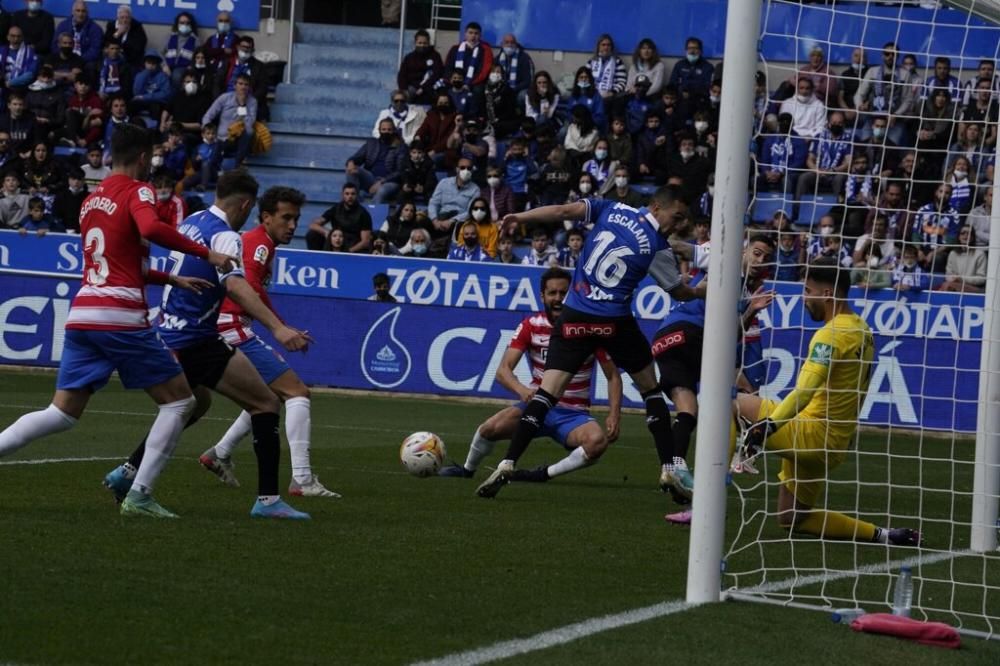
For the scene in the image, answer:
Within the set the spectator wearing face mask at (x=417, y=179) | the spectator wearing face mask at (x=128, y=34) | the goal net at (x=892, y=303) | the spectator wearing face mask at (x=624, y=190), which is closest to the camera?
the goal net at (x=892, y=303)

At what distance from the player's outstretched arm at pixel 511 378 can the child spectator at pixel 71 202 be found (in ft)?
44.8

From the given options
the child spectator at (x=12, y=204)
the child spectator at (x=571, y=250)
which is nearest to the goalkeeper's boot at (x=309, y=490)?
the child spectator at (x=571, y=250)

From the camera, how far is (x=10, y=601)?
18.9 ft

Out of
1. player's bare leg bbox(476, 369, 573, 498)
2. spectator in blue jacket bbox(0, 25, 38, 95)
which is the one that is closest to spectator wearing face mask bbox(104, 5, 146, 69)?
spectator in blue jacket bbox(0, 25, 38, 95)

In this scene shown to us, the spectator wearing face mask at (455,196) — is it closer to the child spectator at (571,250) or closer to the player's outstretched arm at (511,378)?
the child spectator at (571,250)

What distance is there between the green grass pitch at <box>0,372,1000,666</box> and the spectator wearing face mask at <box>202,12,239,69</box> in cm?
1695

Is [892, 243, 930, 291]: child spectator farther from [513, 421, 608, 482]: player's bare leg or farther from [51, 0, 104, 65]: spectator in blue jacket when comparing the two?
[51, 0, 104, 65]: spectator in blue jacket

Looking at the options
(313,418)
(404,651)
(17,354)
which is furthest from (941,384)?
(404,651)

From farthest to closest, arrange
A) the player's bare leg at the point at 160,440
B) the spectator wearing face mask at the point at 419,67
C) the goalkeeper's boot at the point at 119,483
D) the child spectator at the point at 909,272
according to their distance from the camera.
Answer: the spectator wearing face mask at the point at 419,67
the child spectator at the point at 909,272
the goalkeeper's boot at the point at 119,483
the player's bare leg at the point at 160,440

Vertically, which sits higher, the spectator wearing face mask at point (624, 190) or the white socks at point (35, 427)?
the spectator wearing face mask at point (624, 190)

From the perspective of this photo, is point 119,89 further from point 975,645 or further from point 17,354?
point 975,645

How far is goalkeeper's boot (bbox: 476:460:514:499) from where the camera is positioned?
10011 millimetres

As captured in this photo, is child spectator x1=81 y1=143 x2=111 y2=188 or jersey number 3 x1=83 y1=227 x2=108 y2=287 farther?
child spectator x1=81 y1=143 x2=111 y2=188

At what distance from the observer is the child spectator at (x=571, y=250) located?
22125 millimetres
